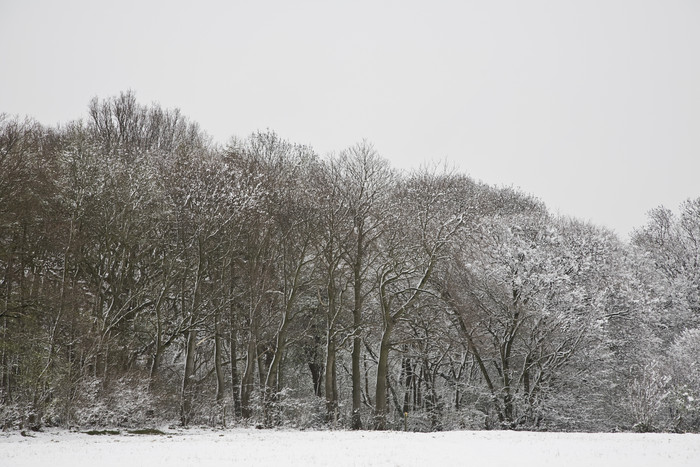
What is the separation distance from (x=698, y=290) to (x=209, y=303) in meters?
28.7

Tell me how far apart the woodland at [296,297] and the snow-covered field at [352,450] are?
10.2 ft

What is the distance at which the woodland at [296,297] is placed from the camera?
20.5m

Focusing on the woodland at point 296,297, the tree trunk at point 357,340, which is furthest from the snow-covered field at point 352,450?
the tree trunk at point 357,340

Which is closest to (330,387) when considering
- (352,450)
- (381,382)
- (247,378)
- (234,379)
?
(381,382)

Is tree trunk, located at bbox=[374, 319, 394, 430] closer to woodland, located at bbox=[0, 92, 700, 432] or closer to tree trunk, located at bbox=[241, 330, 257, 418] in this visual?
woodland, located at bbox=[0, 92, 700, 432]

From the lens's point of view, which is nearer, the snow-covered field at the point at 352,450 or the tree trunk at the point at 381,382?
the snow-covered field at the point at 352,450

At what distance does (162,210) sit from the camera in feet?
80.2

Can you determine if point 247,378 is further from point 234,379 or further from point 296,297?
point 296,297

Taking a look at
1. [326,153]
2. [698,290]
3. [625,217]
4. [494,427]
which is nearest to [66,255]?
[326,153]

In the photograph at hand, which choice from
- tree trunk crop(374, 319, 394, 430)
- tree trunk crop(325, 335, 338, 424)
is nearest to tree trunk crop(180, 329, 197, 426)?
tree trunk crop(325, 335, 338, 424)

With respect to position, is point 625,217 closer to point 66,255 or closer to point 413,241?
point 413,241

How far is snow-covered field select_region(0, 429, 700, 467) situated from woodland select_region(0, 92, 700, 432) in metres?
3.12

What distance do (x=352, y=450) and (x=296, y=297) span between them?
13.4 meters

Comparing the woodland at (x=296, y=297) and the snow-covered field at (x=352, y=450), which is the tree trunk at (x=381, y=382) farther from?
the snow-covered field at (x=352, y=450)
